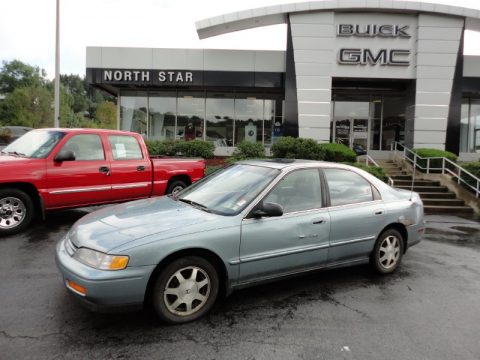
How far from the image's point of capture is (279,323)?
11.6 ft

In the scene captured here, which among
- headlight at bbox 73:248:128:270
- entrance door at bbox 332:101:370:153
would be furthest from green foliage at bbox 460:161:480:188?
headlight at bbox 73:248:128:270

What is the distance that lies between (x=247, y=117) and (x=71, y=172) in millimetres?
13736

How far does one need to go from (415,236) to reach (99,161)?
5355 millimetres

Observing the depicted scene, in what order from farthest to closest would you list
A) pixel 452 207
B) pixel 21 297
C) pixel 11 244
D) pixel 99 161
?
1. pixel 452 207
2. pixel 99 161
3. pixel 11 244
4. pixel 21 297

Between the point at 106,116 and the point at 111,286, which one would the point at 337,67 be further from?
the point at 106,116

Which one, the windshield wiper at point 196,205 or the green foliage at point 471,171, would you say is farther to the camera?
the green foliage at point 471,171

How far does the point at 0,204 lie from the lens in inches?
239

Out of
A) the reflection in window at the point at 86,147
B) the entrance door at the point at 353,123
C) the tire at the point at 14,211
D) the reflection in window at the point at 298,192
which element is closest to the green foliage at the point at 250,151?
the entrance door at the point at 353,123

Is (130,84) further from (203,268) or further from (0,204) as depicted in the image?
(203,268)

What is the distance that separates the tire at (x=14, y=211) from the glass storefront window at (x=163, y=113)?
1360cm

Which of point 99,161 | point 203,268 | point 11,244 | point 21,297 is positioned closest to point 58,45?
point 99,161

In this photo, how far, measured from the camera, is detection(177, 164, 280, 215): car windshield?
3.97 m

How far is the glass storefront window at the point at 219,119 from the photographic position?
19.6 m

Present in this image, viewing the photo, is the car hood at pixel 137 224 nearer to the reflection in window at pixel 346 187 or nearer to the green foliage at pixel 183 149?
the reflection in window at pixel 346 187
